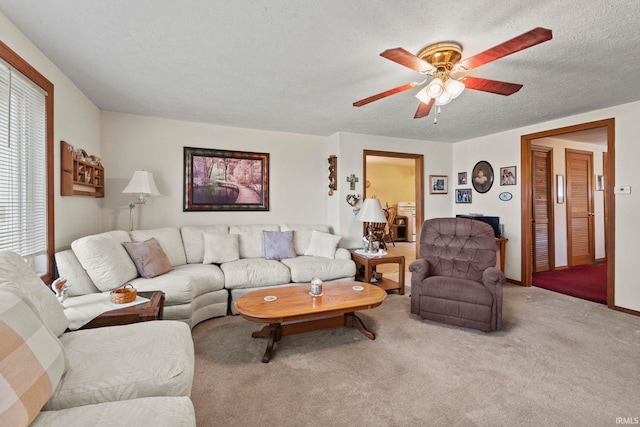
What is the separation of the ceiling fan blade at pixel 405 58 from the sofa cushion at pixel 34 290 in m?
2.12

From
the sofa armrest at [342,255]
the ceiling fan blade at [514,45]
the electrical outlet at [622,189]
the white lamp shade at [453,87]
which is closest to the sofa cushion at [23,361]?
the ceiling fan blade at [514,45]

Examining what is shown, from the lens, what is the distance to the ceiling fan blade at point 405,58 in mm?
1563

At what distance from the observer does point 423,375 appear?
6.41ft

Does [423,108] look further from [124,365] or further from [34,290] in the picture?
[34,290]

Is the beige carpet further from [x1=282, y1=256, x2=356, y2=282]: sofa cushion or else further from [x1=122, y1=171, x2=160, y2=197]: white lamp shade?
[x1=122, y1=171, x2=160, y2=197]: white lamp shade

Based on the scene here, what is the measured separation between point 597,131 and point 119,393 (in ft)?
19.8

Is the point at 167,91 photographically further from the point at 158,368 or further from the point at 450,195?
the point at 450,195

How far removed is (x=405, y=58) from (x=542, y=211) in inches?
178

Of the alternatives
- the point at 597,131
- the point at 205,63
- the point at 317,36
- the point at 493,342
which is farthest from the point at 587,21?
the point at 597,131

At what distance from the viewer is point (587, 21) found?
1.69 metres

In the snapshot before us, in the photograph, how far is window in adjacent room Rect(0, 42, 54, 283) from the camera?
1.77 metres

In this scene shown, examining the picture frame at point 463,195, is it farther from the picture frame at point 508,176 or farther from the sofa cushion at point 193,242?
the sofa cushion at point 193,242

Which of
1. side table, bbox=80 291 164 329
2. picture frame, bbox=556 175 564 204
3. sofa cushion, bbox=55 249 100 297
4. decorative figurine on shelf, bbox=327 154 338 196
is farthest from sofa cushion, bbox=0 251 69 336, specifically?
picture frame, bbox=556 175 564 204

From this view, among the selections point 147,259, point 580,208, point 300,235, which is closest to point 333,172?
point 300,235
